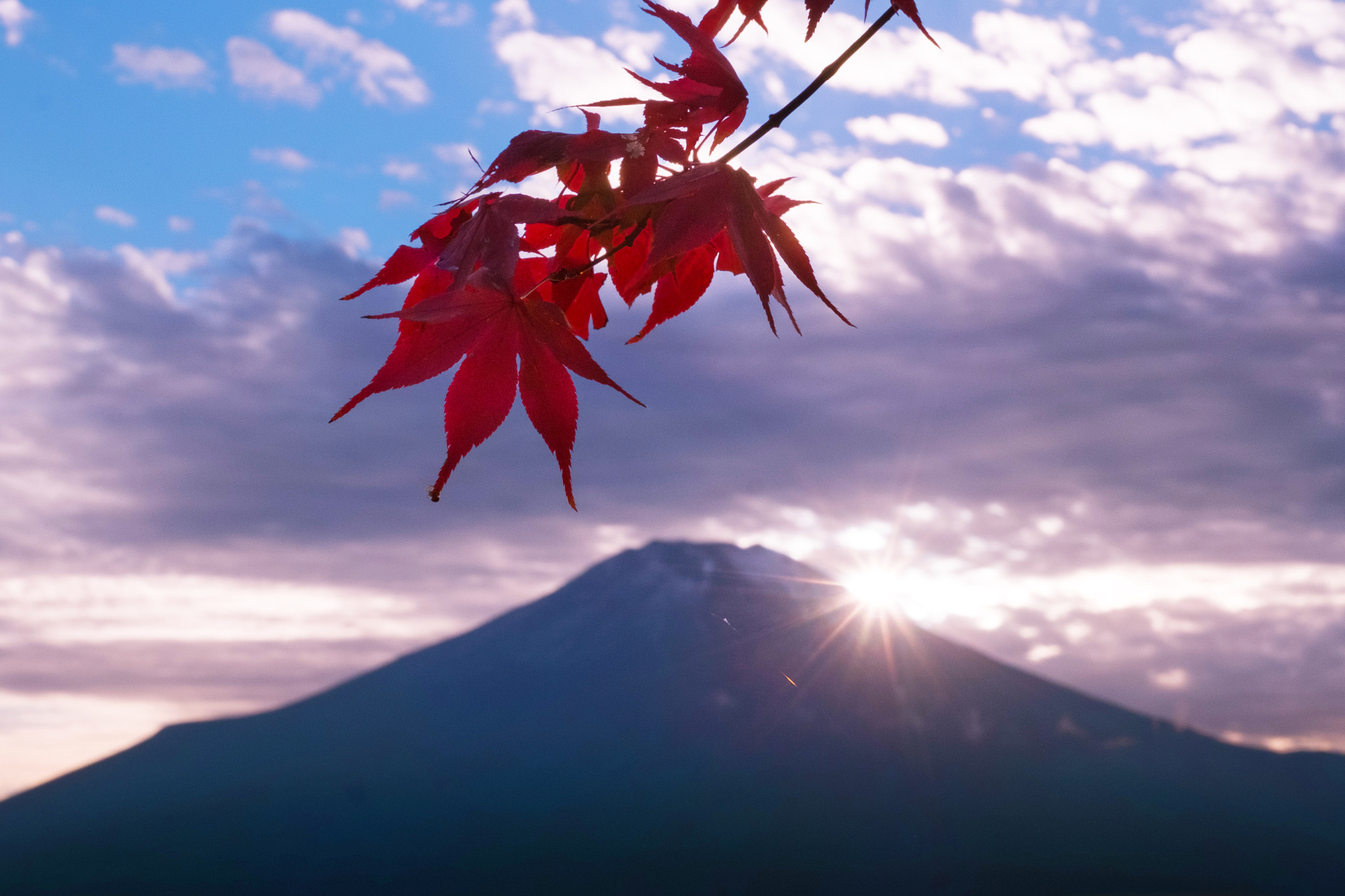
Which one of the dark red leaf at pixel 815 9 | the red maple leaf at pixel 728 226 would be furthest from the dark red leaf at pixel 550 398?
the dark red leaf at pixel 815 9

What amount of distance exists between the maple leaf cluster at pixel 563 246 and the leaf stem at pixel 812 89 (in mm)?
40

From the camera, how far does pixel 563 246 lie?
5.07 feet

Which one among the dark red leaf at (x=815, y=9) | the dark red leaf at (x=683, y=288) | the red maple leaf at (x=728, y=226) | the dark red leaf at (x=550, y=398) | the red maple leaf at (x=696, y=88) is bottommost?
the dark red leaf at (x=550, y=398)

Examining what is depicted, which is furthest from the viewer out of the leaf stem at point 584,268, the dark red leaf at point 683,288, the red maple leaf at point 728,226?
the dark red leaf at point 683,288

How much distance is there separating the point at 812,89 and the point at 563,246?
442 millimetres

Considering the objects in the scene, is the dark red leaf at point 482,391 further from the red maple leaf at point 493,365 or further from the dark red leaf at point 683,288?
the dark red leaf at point 683,288

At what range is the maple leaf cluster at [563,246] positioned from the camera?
51.6 inches

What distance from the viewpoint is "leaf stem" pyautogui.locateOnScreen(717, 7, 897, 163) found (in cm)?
141

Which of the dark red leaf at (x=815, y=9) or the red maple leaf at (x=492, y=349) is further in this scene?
the dark red leaf at (x=815, y=9)

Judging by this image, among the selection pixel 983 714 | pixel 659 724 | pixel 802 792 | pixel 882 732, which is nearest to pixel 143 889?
pixel 659 724

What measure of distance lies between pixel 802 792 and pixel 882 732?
67.0 feet

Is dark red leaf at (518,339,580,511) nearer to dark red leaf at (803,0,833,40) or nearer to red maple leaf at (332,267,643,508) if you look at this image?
red maple leaf at (332,267,643,508)

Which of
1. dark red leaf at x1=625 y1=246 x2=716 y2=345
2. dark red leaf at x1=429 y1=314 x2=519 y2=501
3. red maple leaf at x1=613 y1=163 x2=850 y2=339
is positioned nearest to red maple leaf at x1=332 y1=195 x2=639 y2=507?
dark red leaf at x1=429 y1=314 x2=519 y2=501

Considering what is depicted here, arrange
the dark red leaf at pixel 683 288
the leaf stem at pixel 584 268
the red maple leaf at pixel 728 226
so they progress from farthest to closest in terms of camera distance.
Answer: the dark red leaf at pixel 683 288 → the leaf stem at pixel 584 268 → the red maple leaf at pixel 728 226
